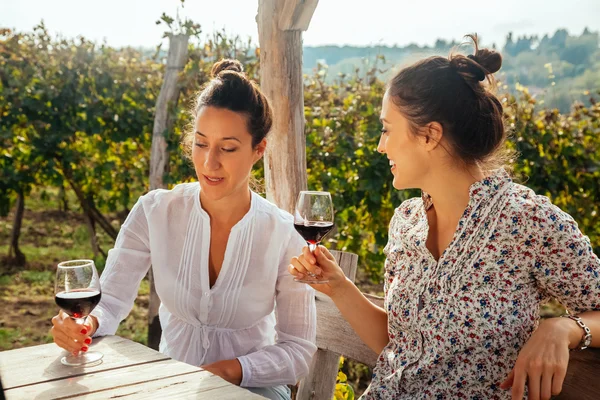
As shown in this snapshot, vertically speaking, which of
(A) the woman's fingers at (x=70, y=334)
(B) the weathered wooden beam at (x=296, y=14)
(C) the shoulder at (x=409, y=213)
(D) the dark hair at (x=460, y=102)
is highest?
(B) the weathered wooden beam at (x=296, y=14)

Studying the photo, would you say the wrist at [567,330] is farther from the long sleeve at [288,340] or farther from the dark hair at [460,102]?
the long sleeve at [288,340]

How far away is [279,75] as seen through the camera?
306cm

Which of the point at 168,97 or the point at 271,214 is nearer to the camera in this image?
the point at 271,214

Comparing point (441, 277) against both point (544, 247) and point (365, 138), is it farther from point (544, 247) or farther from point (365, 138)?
point (365, 138)

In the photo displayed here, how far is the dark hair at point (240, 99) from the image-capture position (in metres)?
2.55

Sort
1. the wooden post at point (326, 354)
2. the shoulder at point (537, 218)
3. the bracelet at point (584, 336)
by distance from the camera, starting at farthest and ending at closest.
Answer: the wooden post at point (326, 354), the shoulder at point (537, 218), the bracelet at point (584, 336)

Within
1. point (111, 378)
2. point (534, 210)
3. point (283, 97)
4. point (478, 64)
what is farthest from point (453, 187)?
point (111, 378)

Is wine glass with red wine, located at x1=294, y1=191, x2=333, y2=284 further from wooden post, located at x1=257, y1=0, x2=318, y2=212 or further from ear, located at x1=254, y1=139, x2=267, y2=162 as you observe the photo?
wooden post, located at x1=257, y1=0, x2=318, y2=212

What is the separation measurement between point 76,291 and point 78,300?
26mm

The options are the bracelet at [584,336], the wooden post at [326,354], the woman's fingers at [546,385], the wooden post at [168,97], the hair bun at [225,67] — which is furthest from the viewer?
the wooden post at [168,97]

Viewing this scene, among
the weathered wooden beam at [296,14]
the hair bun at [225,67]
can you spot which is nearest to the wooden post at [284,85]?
the weathered wooden beam at [296,14]

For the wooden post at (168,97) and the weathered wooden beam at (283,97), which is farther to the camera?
the wooden post at (168,97)

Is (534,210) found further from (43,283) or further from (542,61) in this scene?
(43,283)

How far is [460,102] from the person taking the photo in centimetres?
222
